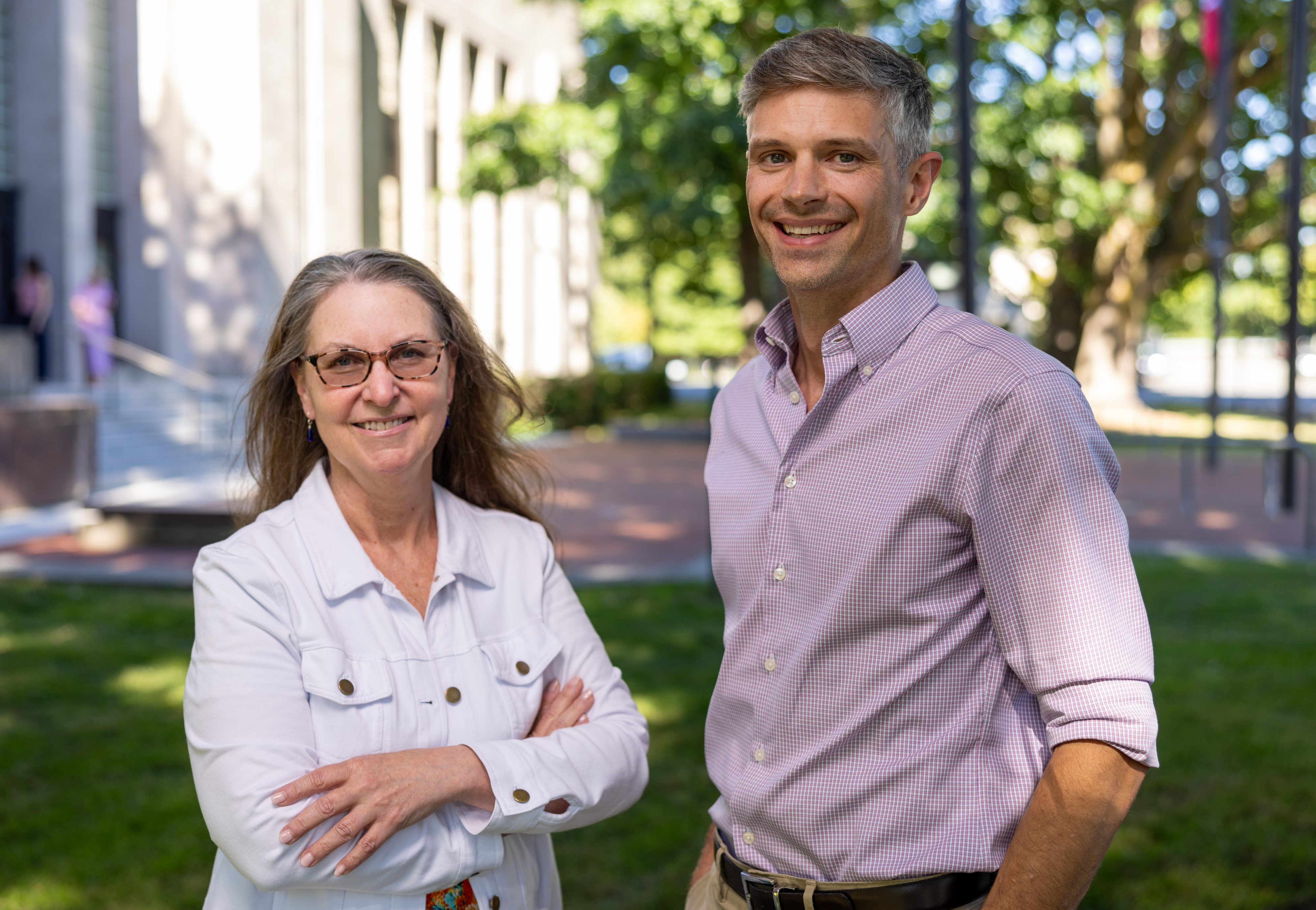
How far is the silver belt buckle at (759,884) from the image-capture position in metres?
2.11

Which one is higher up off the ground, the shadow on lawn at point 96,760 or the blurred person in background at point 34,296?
the blurred person in background at point 34,296

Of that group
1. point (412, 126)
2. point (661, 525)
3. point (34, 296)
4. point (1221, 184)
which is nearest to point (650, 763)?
point (661, 525)

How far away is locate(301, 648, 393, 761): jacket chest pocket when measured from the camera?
219cm

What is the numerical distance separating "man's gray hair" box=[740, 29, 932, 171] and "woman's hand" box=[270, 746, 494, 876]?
4.18ft

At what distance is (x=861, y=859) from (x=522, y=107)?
20.5 meters

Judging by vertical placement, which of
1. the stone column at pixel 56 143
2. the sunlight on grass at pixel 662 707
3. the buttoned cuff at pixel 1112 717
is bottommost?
the sunlight on grass at pixel 662 707

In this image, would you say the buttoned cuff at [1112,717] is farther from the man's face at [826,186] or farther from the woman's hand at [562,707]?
the woman's hand at [562,707]

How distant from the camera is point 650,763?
586cm

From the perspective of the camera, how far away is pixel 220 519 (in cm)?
1074

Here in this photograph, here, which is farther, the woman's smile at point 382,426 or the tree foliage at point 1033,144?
the tree foliage at point 1033,144

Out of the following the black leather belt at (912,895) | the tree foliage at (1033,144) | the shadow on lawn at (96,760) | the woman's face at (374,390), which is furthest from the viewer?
the tree foliage at (1033,144)

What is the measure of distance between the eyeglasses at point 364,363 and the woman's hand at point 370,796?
2.28 feet

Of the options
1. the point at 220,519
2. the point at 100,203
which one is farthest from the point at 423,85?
the point at 220,519

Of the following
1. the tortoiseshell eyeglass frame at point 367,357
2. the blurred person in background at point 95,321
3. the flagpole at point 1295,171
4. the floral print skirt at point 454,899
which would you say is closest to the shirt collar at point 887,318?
the tortoiseshell eyeglass frame at point 367,357
